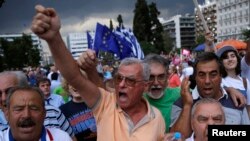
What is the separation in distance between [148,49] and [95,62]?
202ft

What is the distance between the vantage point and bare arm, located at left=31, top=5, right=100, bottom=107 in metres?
2.25

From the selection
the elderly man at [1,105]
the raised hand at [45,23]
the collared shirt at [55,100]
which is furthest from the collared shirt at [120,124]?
the collared shirt at [55,100]

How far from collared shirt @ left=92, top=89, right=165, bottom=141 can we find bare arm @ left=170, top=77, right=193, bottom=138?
0.16 metres

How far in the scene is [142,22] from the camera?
71.8 metres

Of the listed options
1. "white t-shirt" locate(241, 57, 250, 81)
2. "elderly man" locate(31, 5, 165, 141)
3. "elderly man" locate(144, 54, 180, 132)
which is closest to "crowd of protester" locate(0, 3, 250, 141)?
"elderly man" locate(31, 5, 165, 141)

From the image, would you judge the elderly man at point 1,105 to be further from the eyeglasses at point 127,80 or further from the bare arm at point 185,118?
the bare arm at point 185,118

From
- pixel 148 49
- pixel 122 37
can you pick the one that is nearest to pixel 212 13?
pixel 148 49

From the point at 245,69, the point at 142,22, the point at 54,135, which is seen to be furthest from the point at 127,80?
the point at 142,22

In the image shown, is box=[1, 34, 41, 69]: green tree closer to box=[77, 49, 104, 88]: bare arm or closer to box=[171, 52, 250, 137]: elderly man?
box=[171, 52, 250, 137]: elderly man

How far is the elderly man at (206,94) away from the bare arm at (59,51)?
2.28ft

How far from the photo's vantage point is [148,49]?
210 ft

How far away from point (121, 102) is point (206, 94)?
789 millimetres

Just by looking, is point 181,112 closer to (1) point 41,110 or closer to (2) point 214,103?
(2) point 214,103

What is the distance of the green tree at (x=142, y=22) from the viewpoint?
236ft
